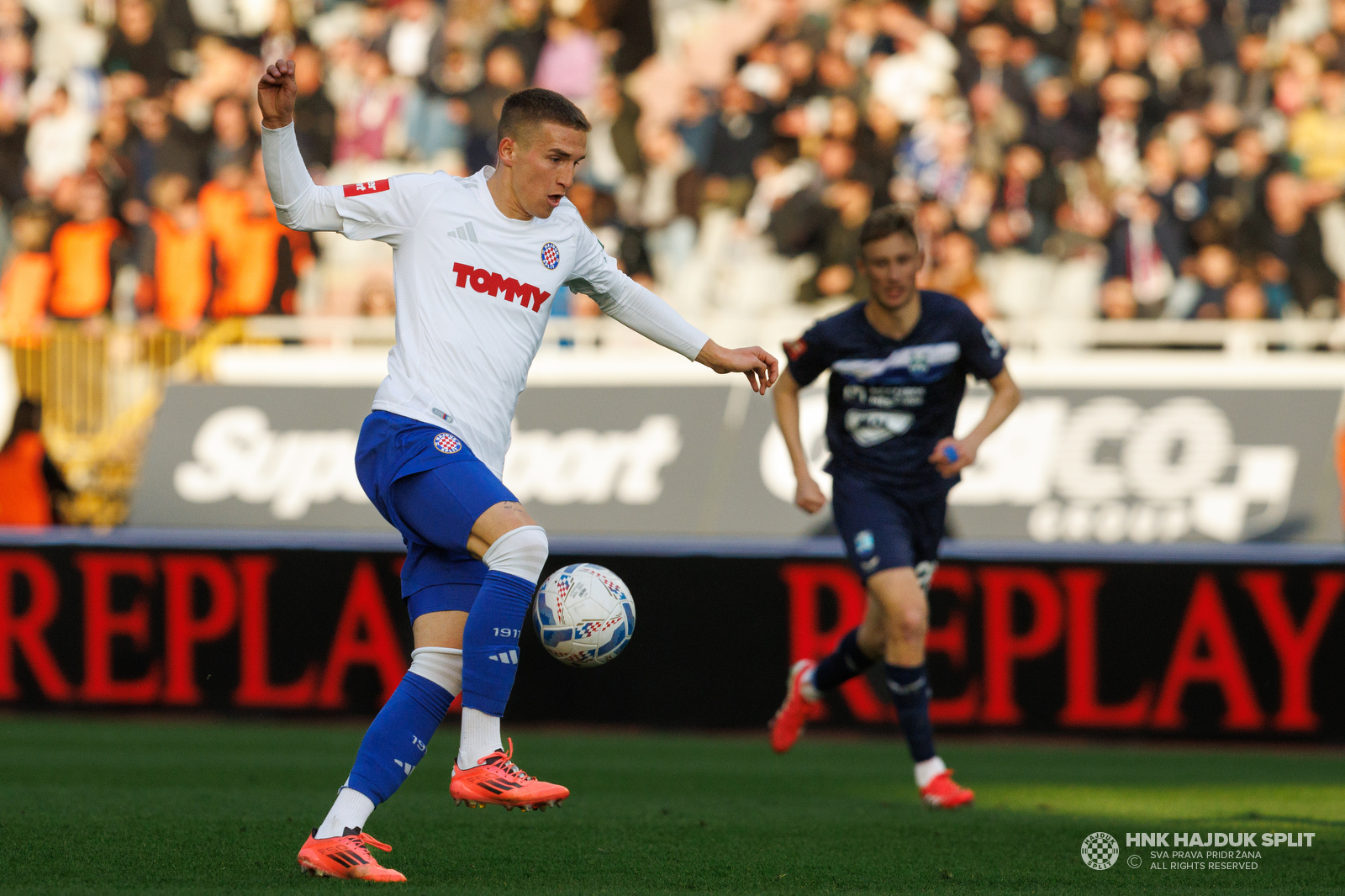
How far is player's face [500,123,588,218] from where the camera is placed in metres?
5.16

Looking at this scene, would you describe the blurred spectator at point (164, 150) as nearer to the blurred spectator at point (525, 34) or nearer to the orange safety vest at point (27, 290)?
the orange safety vest at point (27, 290)

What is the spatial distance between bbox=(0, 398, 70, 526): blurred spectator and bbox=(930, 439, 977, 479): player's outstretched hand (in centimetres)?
881

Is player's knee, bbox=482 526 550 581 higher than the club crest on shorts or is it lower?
lower

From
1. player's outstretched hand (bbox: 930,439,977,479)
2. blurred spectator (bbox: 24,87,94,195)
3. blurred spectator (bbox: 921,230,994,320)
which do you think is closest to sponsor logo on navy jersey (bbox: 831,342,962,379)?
player's outstretched hand (bbox: 930,439,977,479)

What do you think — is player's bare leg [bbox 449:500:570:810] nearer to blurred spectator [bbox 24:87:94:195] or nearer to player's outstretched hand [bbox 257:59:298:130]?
player's outstretched hand [bbox 257:59:298:130]

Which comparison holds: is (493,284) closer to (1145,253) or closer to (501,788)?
(501,788)

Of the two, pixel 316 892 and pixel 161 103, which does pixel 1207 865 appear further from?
→ pixel 161 103

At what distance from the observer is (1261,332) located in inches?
495

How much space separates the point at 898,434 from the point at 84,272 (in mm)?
9467

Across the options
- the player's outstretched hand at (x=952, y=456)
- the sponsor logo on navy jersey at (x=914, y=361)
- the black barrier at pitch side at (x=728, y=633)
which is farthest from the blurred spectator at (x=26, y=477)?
the player's outstretched hand at (x=952, y=456)

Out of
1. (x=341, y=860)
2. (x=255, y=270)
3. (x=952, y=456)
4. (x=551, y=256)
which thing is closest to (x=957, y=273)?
(x=255, y=270)

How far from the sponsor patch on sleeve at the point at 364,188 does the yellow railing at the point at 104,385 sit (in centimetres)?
906

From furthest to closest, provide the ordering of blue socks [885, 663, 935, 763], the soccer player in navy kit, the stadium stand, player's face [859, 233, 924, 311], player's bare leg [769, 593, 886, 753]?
the stadium stand → player's bare leg [769, 593, 886, 753] → blue socks [885, 663, 935, 763] → the soccer player in navy kit → player's face [859, 233, 924, 311]

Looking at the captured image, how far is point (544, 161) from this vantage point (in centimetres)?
518
